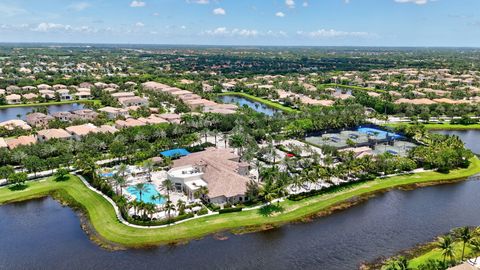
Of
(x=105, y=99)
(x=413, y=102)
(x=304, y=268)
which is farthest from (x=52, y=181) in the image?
(x=413, y=102)

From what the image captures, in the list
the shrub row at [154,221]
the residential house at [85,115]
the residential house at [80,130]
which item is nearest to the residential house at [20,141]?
the residential house at [80,130]

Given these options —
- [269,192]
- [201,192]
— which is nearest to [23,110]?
[201,192]

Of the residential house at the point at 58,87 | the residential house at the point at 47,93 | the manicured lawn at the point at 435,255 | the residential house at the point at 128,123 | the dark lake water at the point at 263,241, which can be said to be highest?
the residential house at the point at 58,87

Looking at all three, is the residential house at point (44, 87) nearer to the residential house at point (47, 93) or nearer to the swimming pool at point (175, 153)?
the residential house at point (47, 93)

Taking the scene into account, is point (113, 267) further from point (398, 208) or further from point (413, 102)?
point (413, 102)

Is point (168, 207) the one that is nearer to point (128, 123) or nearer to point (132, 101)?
point (128, 123)
